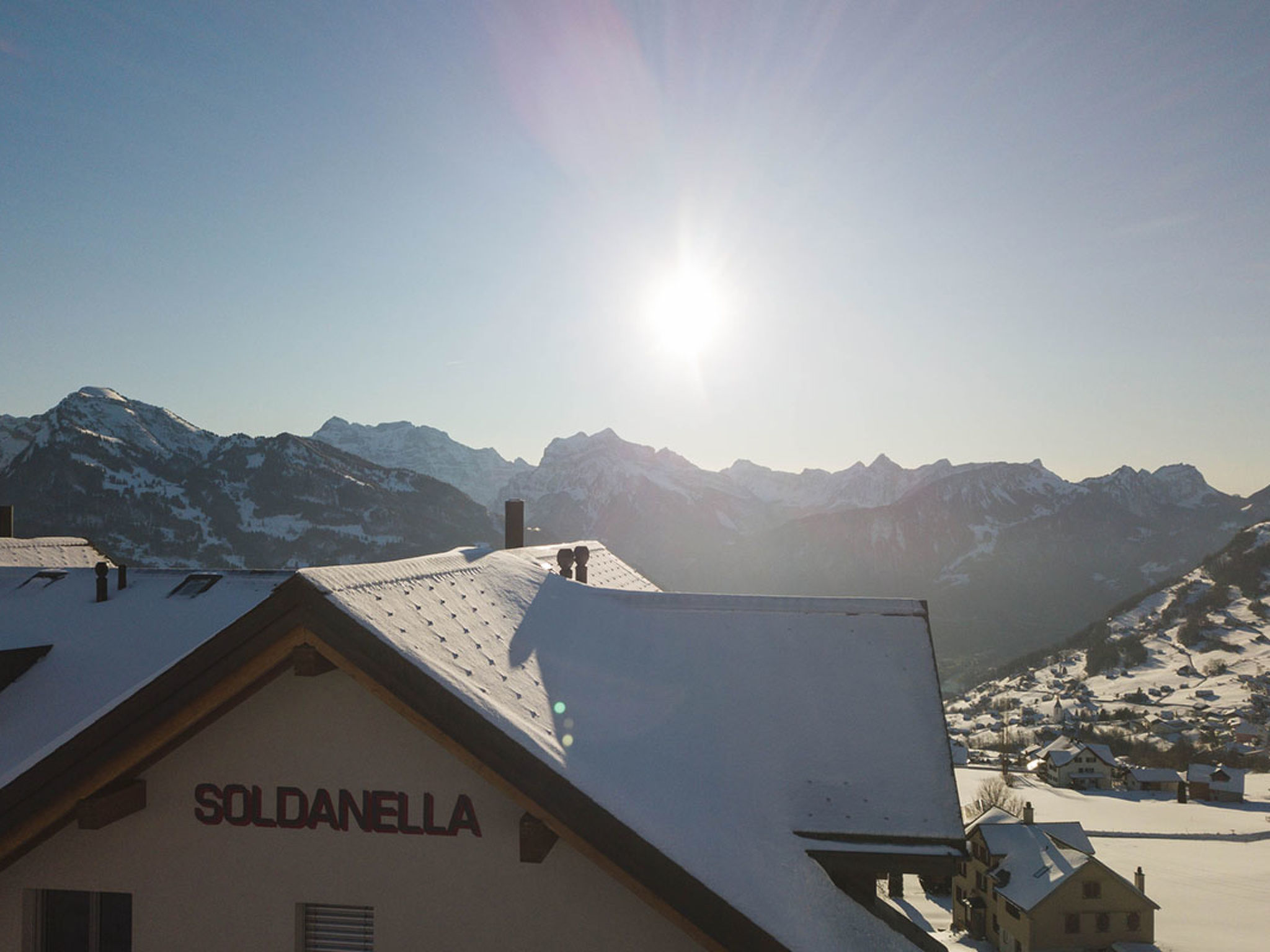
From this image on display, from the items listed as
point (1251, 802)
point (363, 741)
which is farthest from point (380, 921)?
point (1251, 802)

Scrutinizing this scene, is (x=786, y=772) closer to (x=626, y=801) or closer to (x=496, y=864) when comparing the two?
(x=626, y=801)

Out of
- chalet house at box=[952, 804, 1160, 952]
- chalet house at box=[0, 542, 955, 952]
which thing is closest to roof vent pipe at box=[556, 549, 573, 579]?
chalet house at box=[0, 542, 955, 952]

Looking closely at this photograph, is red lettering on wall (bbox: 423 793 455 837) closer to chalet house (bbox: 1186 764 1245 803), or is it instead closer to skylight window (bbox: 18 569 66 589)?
skylight window (bbox: 18 569 66 589)

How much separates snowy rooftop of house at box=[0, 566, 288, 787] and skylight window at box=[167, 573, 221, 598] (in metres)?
0.04

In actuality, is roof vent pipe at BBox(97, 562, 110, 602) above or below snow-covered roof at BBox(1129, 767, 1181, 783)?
above

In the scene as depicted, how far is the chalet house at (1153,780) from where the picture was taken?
123056 millimetres

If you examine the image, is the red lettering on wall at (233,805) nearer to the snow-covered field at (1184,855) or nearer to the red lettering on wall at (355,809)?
the red lettering on wall at (355,809)

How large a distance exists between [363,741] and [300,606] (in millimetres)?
1287

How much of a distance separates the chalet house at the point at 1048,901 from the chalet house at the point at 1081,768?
76074 millimetres

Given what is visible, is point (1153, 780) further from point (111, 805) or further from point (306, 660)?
point (111, 805)

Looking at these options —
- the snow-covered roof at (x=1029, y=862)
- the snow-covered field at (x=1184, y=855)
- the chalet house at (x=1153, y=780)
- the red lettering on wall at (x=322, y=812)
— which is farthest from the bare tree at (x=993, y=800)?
the red lettering on wall at (x=322, y=812)

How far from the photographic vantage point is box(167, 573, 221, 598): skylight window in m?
17.6

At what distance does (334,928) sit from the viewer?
614 centimetres

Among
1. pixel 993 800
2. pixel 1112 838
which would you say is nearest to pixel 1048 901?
pixel 1112 838
